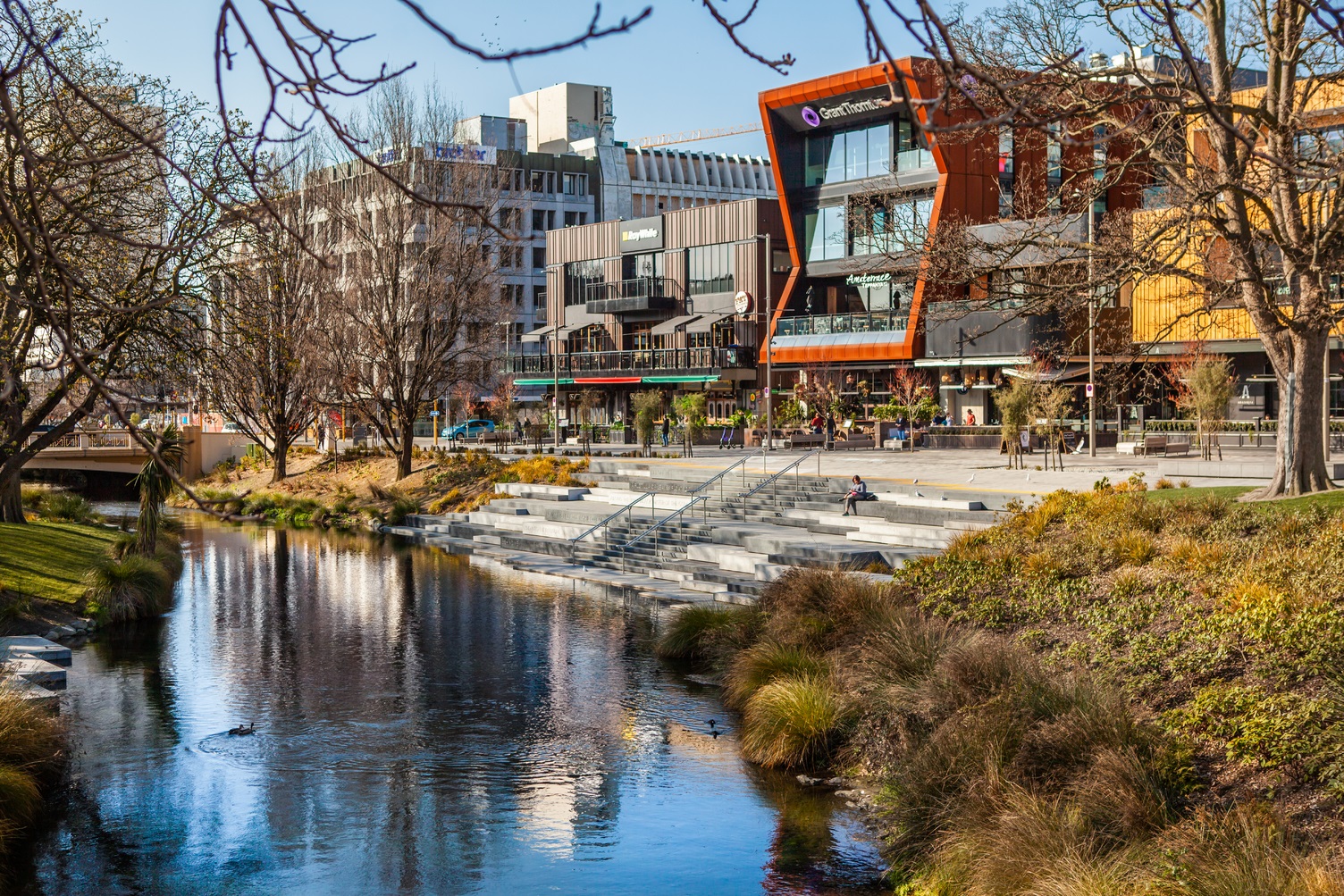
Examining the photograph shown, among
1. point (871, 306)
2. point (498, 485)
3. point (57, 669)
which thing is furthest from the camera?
point (871, 306)

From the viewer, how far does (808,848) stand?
38.7 feet

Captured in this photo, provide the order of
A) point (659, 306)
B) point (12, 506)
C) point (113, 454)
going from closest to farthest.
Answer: point (12, 506) → point (113, 454) → point (659, 306)

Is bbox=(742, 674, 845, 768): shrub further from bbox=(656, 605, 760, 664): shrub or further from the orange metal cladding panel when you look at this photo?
the orange metal cladding panel

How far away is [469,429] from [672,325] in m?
14.7

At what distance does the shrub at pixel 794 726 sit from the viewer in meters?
14.5

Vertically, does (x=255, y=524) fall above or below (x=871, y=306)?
below

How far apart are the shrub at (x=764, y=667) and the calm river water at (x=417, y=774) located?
1.26 feet

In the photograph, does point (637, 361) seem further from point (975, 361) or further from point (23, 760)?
point (23, 760)

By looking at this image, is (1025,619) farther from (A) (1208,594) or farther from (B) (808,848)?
(B) (808,848)

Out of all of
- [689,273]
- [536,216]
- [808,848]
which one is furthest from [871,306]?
[808,848]

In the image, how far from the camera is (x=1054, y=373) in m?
52.9

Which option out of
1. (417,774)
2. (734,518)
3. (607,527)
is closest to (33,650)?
(417,774)

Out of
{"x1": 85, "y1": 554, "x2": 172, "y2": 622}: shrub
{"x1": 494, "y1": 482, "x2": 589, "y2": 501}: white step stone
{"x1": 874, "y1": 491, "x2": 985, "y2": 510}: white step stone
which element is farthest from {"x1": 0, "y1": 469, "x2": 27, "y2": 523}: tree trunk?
{"x1": 874, "y1": 491, "x2": 985, "y2": 510}: white step stone

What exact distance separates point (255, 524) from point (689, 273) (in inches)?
1663
